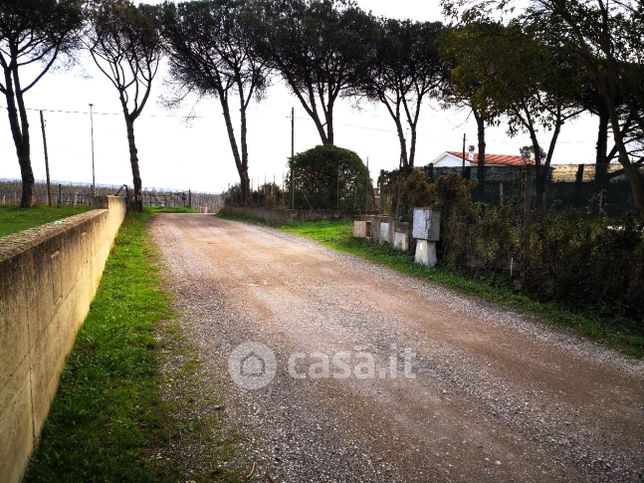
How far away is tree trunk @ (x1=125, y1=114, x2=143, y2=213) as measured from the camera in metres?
29.5

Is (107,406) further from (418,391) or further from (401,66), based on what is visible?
(401,66)

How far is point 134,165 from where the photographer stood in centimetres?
3050

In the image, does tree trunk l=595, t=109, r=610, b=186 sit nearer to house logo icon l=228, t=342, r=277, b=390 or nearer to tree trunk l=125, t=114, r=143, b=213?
house logo icon l=228, t=342, r=277, b=390

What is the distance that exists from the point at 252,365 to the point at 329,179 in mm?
18734

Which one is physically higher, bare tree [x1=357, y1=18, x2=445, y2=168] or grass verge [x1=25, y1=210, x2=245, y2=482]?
bare tree [x1=357, y1=18, x2=445, y2=168]

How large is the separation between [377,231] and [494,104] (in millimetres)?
6175

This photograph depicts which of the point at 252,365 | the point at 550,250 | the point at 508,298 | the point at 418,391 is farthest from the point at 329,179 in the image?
the point at 418,391

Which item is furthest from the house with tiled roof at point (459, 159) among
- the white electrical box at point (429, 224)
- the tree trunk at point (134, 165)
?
the white electrical box at point (429, 224)

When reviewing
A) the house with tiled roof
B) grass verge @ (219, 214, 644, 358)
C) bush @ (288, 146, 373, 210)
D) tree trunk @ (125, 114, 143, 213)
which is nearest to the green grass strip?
grass verge @ (219, 214, 644, 358)

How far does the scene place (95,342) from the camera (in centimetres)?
465

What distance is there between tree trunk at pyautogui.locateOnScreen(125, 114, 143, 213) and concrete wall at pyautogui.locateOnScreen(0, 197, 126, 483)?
26.8 m

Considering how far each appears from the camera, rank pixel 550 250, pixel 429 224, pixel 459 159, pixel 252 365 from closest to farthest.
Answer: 1. pixel 252 365
2. pixel 550 250
3. pixel 429 224
4. pixel 459 159

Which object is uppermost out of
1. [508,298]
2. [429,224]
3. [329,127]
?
[329,127]

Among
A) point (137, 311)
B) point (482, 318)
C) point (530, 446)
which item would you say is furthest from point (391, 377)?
point (137, 311)
